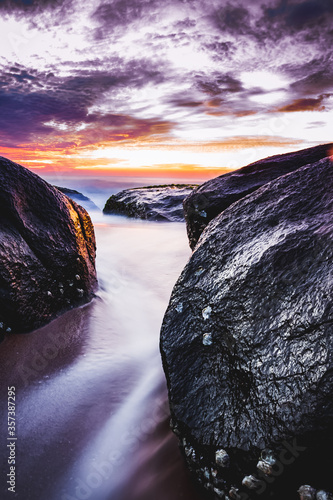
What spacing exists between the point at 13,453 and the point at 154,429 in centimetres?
118

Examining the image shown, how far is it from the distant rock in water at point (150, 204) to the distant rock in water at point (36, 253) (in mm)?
10648

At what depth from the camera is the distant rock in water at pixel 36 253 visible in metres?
4.00

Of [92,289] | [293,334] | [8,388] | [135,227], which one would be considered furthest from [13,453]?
[135,227]

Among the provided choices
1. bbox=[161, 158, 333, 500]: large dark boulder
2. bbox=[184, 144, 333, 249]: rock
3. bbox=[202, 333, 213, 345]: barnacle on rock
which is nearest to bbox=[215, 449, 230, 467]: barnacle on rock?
bbox=[161, 158, 333, 500]: large dark boulder

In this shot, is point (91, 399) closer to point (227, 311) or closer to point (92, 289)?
point (227, 311)

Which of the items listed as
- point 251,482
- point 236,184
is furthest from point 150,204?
point 251,482

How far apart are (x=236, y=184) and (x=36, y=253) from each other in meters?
3.32

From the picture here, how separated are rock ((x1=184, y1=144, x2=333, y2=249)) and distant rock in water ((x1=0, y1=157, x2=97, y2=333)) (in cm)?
207

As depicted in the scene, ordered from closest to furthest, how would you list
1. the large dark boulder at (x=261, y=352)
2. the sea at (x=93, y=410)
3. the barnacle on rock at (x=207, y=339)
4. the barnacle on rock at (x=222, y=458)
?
the large dark boulder at (x=261, y=352), the barnacle on rock at (x=222, y=458), the sea at (x=93, y=410), the barnacle on rock at (x=207, y=339)

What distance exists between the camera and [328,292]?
2062 millimetres

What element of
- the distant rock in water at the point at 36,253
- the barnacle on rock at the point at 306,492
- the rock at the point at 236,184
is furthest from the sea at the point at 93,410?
the rock at the point at 236,184

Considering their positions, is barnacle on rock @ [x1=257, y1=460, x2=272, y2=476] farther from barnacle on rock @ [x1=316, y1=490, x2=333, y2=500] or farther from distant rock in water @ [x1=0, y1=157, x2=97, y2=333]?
distant rock in water @ [x1=0, y1=157, x2=97, y2=333]

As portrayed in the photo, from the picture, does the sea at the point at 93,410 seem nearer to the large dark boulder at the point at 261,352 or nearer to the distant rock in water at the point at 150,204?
the large dark boulder at the point at 261,352

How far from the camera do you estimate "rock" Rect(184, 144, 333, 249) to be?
4848mm
